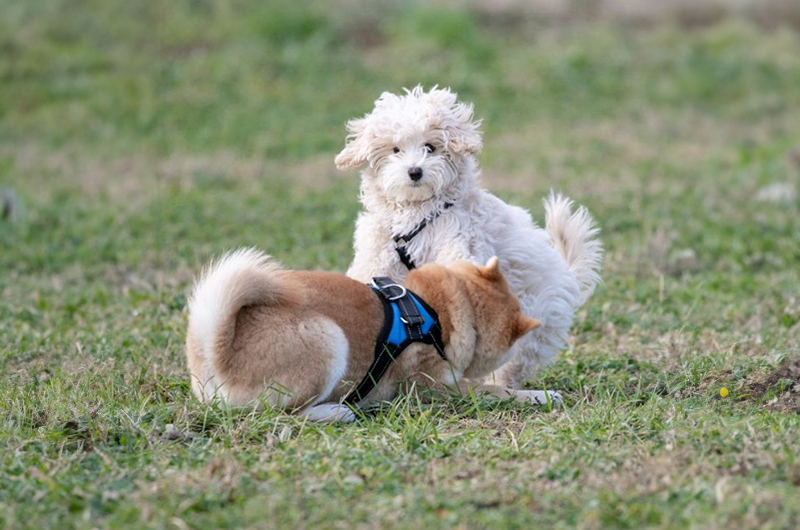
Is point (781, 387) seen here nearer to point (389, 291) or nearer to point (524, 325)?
point (524, 325)

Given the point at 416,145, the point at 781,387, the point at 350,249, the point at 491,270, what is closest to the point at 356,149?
the point at 416,145

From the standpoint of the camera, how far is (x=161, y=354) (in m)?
5.75

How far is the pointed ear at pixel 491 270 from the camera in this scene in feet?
15.9

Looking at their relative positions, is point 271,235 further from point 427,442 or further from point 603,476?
point 603,476

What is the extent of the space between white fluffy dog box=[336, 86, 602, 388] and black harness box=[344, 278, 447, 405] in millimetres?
573

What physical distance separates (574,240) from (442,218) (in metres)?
0.96

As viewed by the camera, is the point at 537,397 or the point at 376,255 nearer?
the point at 537,397

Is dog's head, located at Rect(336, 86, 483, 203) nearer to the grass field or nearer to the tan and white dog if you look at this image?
the tan and white dog

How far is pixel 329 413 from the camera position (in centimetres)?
459

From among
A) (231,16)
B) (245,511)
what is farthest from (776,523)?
(231,16)

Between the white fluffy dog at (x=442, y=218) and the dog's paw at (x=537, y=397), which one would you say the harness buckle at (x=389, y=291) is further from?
the dog's paw at (x=537, y=397)

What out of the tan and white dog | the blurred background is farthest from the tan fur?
the blurred background

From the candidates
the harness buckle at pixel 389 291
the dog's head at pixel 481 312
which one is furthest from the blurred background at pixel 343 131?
the harness buckle at pixel 389 291

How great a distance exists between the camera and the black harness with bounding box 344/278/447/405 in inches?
187
